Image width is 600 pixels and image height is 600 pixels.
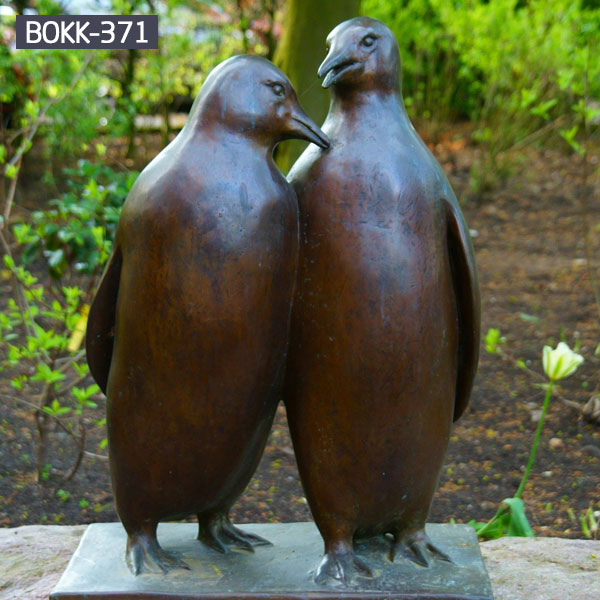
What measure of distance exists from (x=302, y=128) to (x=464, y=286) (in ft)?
1.76

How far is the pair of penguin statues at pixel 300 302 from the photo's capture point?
200cm

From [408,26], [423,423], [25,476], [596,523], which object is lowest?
[596,523]

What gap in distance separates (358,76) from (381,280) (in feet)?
1.59

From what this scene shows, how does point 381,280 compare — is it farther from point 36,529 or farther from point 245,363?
point 36,529

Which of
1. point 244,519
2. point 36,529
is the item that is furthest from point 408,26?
point 36,529

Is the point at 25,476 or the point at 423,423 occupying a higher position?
the point at 423,423

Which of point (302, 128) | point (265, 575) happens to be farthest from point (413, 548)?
point (302, 128)

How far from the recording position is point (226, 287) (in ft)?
6.51

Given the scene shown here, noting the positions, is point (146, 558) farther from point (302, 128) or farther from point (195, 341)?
point (302, 128)

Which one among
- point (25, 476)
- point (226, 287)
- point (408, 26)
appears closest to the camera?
point (226, 287)

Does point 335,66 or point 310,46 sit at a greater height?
point 310,46

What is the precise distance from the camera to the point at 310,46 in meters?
4.73

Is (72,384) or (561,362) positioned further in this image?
(72,384)

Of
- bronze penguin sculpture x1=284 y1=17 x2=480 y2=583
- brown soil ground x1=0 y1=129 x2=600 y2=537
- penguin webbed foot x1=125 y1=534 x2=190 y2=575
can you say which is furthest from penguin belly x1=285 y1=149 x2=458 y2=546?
brown soil ground x1=0 y1=129 x2=600 y2=537
